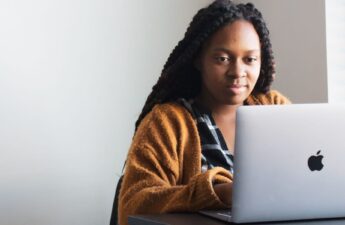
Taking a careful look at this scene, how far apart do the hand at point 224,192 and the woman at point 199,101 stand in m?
0.17

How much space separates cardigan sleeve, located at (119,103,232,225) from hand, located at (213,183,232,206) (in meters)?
0.01

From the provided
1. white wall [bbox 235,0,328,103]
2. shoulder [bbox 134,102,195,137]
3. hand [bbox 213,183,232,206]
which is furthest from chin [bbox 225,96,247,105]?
white wall [bbox 235,0,328,103]

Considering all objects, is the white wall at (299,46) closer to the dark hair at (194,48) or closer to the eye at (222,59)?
the dark hair at (194,48)

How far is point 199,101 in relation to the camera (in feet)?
5.57

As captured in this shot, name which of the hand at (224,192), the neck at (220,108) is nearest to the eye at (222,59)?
the neck at (220,108)

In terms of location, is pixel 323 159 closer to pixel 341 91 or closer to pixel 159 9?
pixel 341 91

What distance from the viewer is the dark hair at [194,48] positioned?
5.28ft

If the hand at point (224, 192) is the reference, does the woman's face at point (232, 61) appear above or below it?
above

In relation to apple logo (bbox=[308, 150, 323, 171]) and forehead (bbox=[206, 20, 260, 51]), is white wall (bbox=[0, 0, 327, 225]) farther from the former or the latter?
apple logo (bbox=[308, 150, 323, 171])

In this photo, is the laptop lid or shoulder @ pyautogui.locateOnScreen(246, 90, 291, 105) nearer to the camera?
the laptop lid

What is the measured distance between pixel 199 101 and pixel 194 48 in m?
0.15

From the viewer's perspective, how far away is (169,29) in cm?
244

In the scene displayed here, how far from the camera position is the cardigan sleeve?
1.25 meters

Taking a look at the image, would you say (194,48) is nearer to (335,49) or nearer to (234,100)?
(234,100)
